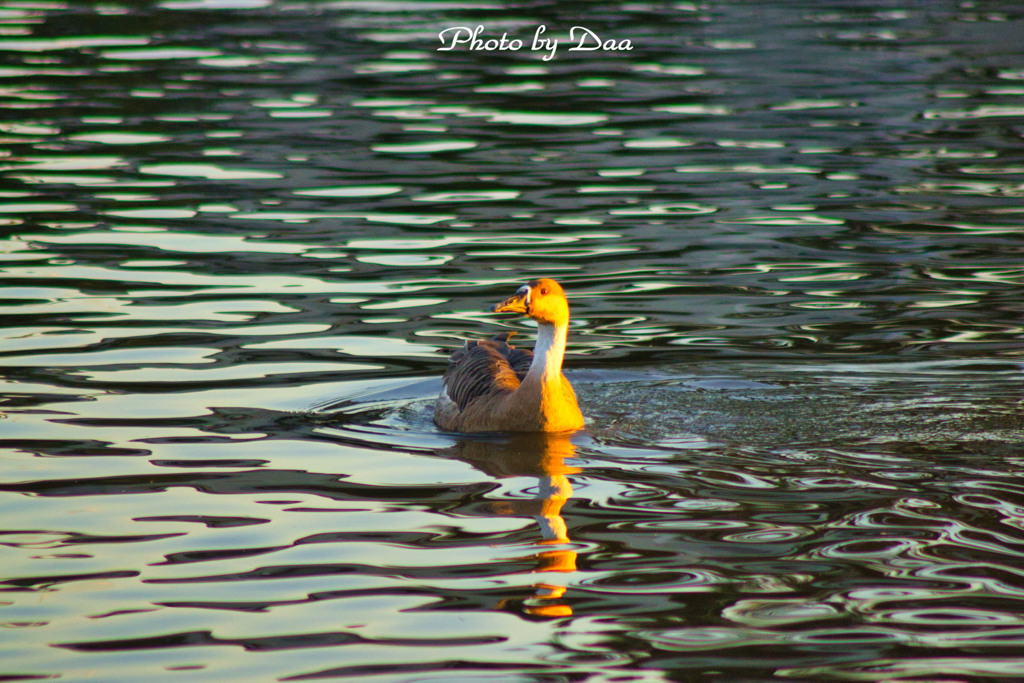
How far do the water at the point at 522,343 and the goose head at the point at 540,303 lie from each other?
0.92 metres

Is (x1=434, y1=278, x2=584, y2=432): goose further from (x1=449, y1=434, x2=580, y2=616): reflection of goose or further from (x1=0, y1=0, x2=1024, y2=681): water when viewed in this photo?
(x1=0, y1=0, x2=1024, y2=681): water

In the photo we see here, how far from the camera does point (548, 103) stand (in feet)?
78.9

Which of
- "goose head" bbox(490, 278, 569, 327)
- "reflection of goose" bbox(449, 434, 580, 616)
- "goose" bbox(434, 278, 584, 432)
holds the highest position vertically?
"goose head" bbox(490, 278, 569, 327)

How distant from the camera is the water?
6855 mm

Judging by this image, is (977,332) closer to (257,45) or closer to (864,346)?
(864,346)

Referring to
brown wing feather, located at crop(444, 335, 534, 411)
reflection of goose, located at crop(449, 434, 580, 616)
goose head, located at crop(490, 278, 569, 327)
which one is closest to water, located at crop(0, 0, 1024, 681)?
reflection of goose, located at crop(449, 434, 580, 616)


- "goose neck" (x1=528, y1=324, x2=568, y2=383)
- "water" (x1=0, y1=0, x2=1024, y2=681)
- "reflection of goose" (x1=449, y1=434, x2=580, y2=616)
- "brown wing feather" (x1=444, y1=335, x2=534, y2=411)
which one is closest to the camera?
"water" (x1=0, y1=0, x2=1024, y2=681)

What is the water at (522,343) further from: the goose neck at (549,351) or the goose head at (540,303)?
the goose head at (540,303)

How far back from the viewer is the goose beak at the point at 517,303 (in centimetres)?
992

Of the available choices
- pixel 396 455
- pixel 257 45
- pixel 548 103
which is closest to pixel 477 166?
pixel 548 103

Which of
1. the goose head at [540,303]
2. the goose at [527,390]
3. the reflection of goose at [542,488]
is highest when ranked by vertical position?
the goose head at [540,303]

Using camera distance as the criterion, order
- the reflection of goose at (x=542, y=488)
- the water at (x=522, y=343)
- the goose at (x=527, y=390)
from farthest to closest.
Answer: the goose at (x=527, y=390), the reflection of goose at (x=542, y=488), the water at (x=522, y=343)

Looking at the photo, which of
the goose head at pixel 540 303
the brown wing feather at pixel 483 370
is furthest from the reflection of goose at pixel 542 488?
A: the goose head at pixel 540 303

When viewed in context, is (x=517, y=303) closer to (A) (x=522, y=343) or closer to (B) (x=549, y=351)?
(B) (x=549, y=351)
